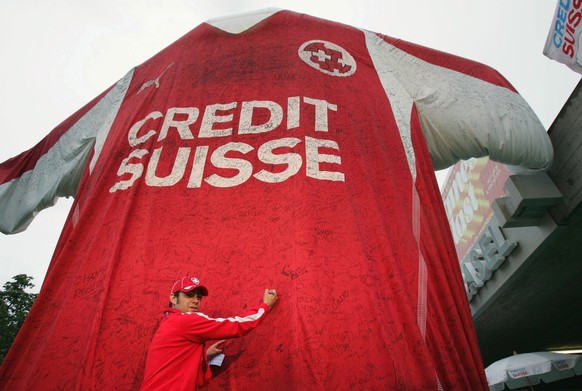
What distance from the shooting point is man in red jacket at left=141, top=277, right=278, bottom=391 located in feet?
4.85

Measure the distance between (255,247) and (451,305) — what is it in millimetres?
1077

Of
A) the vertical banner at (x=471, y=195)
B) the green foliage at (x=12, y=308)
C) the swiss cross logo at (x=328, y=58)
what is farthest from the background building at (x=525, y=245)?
the green foliage at (x=12, y=308)

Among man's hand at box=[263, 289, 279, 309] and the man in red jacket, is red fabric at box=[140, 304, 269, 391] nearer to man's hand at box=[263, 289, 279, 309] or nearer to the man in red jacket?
the man in red jacket

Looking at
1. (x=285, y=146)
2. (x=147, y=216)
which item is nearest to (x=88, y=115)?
(x=147, y=216)

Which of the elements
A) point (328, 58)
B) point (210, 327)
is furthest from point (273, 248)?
point (328, 58)

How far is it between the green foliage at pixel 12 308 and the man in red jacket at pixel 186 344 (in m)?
11.2

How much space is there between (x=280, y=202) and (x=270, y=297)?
59 centimetres

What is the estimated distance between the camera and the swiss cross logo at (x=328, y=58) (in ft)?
9.84

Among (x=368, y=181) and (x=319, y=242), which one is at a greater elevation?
(x=368, y=181)

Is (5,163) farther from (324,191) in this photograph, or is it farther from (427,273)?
(427,273)

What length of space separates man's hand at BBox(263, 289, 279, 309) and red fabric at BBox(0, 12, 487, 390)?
0.16ft

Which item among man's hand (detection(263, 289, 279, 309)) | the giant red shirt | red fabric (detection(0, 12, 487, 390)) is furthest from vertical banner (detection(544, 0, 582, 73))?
man's hand (detection(263, 289, 279, 309))

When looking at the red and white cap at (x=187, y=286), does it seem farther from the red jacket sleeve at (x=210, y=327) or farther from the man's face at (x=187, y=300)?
the red jacket sleeve at (x=210, y=327)

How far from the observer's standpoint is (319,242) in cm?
205
